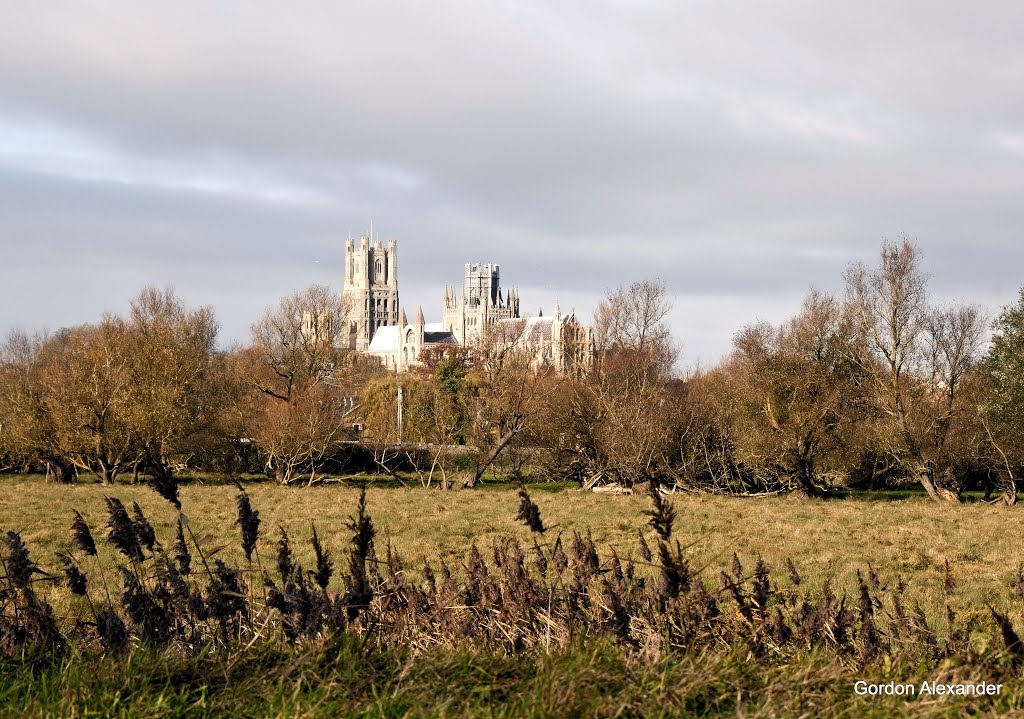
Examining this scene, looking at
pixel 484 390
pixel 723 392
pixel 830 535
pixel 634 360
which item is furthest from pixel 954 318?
pixel 830 535

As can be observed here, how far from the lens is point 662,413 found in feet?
149

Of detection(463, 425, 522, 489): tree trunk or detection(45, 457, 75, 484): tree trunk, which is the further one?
detection(45, 457, 75, 484): tree trunk

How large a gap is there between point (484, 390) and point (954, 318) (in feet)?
74.0

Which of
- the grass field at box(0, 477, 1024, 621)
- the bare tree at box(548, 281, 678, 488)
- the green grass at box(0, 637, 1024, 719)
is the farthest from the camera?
the bare tree at box(548, 281, 678, 488)

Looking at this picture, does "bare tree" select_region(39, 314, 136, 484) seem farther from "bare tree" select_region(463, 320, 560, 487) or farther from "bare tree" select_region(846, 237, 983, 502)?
"bare tree" select_region(846, 237, 983, 502)

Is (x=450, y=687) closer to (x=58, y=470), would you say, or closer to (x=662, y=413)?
(x=662, y=413)

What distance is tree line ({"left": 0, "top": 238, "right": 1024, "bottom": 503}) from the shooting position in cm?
4294

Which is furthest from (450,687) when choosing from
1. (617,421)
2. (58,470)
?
(58,470)

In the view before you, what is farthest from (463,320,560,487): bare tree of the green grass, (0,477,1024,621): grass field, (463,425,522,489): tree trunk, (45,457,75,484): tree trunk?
the green grass

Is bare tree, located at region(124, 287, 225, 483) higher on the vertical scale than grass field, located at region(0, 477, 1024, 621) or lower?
higher

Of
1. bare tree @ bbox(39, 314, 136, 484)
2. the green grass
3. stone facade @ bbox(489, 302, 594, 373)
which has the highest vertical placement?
stone facade @ bbox(489, 302, 594, 373)

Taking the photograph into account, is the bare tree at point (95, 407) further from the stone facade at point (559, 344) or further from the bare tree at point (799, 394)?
the bare tree at point (799, 394)

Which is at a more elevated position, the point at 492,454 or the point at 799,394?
the point at 799,394

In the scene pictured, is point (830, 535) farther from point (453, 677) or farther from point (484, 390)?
point (484, 390)
